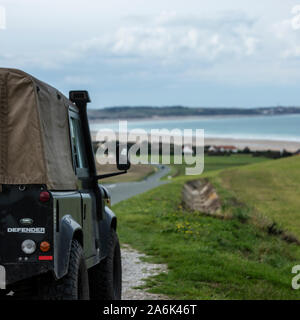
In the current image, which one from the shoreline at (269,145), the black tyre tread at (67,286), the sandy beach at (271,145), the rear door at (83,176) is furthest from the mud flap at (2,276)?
the sandy beach at (271,145)

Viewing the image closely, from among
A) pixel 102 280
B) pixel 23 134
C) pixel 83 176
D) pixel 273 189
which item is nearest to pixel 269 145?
pixel 273 189

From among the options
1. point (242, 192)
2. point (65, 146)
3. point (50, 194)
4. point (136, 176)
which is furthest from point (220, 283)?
Result: point (136, 176)

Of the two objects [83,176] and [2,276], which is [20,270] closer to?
[2,276]

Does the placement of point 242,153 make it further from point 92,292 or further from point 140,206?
point 92,292

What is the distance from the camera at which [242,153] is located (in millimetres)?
96938

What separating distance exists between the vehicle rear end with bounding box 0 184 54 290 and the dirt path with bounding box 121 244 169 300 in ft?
13.6

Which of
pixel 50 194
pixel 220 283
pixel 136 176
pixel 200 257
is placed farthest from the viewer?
pixel 136 176

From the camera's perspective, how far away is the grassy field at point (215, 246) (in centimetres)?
1149

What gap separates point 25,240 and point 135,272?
6439mm

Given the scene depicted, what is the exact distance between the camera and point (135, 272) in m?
12.3

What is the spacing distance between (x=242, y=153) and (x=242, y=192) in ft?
197

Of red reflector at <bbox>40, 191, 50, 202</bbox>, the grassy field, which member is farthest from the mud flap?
the grassy field

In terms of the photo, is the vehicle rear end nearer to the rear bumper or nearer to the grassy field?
the rear bumper

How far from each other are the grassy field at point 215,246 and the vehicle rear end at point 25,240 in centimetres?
454
